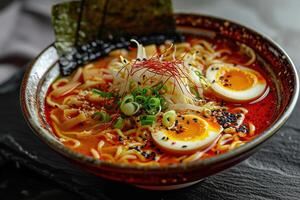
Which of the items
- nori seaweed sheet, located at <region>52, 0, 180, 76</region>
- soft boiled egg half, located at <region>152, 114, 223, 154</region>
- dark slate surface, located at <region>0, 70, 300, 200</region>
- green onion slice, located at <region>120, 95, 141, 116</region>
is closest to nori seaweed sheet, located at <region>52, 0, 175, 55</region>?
nori seaweed sheet, located at <region>52, 0, 180, 76</region>

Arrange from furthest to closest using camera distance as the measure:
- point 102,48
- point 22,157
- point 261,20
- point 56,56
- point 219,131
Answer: point 261,20
point 102,48
point 56,56
point 22,157
point 219,131

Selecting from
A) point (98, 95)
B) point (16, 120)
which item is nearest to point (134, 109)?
point (98, 95)

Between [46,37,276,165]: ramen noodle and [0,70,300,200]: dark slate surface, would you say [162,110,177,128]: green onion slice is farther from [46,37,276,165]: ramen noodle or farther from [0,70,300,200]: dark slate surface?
[0,70,300,200]: dark slate surface

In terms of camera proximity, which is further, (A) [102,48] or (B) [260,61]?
(A) [102,48]

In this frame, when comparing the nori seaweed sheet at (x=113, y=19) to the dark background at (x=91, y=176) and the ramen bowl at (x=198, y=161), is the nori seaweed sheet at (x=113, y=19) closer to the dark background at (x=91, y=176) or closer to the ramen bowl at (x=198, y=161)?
the ramen bowl at (x=198, y=161)

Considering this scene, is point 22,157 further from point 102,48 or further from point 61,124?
point 102,48

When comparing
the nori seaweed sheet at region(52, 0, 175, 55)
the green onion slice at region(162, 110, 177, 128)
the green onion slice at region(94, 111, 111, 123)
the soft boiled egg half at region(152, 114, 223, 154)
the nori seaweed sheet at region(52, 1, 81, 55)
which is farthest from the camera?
the nori seaweed sheet at region(52, 0, 175, 55)
